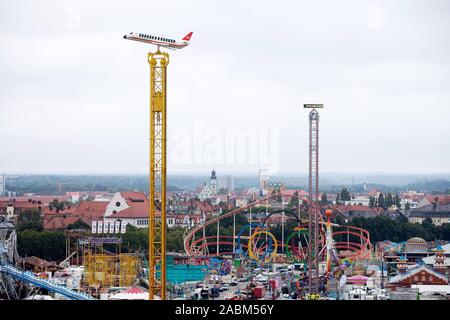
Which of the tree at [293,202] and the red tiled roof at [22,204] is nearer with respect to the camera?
the red tiled roof at [22,204]

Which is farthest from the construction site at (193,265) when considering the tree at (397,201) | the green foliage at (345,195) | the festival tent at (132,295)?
the tree at (397,201)

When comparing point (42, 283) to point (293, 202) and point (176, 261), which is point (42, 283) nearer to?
point (176, 261)

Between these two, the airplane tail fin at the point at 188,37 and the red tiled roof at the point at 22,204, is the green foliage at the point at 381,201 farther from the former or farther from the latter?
the airplane tail fin at the point at 188,37

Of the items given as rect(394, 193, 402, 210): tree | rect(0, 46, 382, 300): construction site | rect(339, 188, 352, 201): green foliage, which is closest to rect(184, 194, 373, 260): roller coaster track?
rect(0, 46, 382, 300): construction site

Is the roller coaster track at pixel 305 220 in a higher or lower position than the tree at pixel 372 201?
lower

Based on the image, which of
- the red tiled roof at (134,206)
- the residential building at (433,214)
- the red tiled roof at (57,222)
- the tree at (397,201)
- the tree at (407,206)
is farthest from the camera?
the tree at (397,201)
